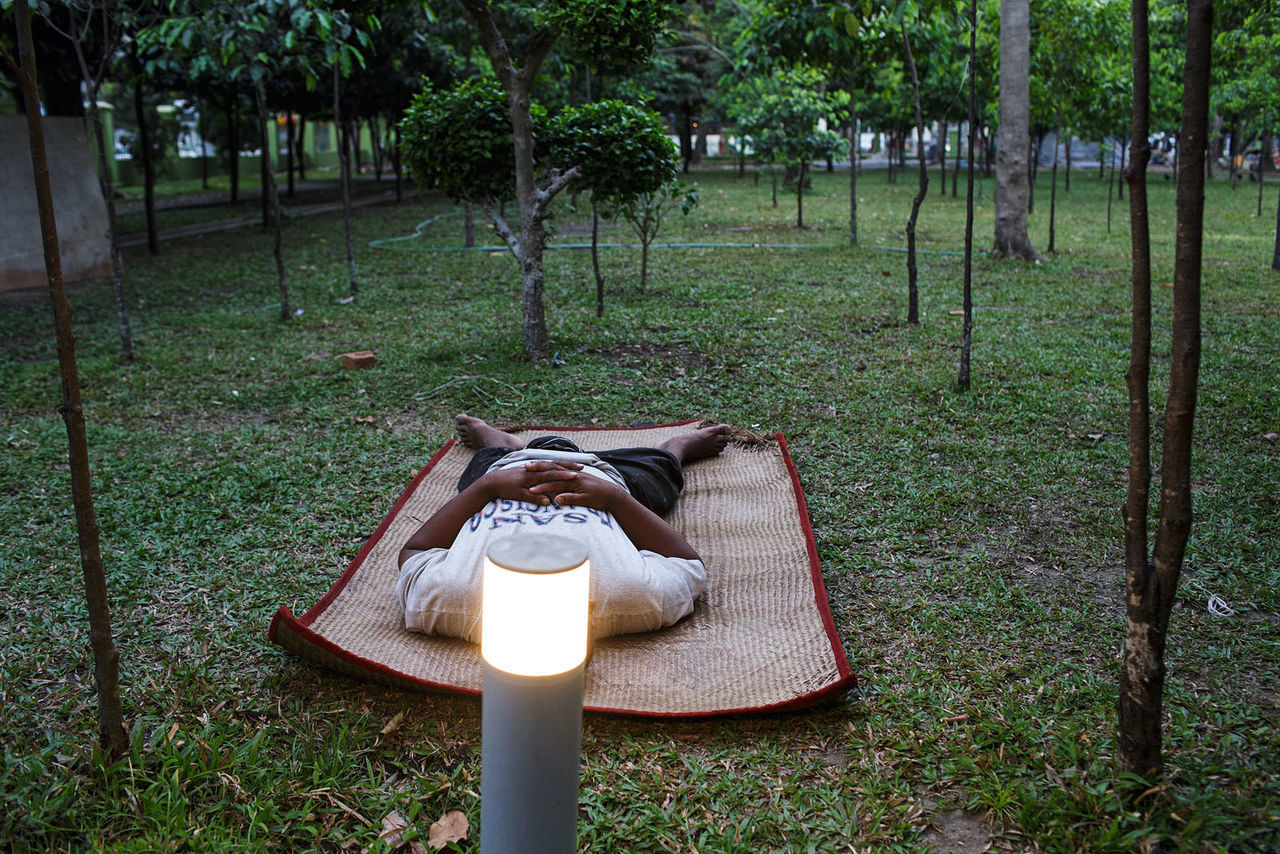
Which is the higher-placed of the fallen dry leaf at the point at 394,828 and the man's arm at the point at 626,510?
the man's arm at the point at 626,510

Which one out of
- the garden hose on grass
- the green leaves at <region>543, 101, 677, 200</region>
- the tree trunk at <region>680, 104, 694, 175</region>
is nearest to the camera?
the green leaves at <region>543, 101, 677, 200</region>

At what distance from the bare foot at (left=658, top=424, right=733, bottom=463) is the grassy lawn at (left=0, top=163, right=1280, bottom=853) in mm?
386

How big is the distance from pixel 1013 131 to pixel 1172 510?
8.93 meters

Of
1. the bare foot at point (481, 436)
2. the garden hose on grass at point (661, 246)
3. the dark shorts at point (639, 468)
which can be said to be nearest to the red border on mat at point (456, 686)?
the dark shorts at point (639, 468)

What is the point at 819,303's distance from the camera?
795 cm

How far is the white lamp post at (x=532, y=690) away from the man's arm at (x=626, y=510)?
1347 millimetres

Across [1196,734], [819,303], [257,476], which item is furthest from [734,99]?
[1196,734]

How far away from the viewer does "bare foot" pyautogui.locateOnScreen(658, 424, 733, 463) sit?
14.0ft

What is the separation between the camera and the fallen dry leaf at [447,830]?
2.09 m

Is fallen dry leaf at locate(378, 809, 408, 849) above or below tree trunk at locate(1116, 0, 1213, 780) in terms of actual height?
below

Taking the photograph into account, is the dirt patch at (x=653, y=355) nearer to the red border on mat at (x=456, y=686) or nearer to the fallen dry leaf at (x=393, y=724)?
the red border on mat at (x=456, y=686)

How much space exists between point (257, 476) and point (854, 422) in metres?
2.90

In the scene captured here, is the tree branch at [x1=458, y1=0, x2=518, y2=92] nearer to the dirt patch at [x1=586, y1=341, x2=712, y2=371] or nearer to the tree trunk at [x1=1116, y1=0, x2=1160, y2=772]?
the dirt patch at [x1=586, y1=341, x2=712, y2=371]

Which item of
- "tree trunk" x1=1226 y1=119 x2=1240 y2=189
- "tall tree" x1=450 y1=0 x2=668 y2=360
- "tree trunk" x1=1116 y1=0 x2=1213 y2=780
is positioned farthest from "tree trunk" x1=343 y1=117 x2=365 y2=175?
"tree trunk" x1=1226 y1=119 x2=1240 y2=189
